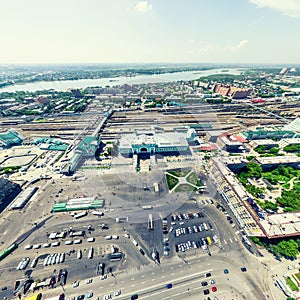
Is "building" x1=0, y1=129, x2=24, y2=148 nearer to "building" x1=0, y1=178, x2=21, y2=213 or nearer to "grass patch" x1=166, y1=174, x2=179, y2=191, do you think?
"building" x1=0, y1=178, x2=21, y2=213

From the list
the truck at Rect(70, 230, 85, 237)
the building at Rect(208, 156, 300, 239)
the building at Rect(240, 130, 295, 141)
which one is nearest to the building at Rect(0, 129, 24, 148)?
the truck at Rect(70, 230, 85, 237)

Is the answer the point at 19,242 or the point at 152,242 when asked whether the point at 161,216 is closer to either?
the point at 152,242

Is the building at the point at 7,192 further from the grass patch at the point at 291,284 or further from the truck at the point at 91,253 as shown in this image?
the grass patch at the point at 291,284

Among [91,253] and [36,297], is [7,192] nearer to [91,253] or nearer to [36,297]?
[36,297]

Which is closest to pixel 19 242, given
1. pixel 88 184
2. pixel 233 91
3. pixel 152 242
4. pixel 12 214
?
pixel 12 214

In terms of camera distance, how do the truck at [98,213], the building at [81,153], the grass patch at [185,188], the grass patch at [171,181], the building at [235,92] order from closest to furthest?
1. the truck at [98,213]
2. the grass patch at [185,188]
3. the grass patch at [171,181]
4. the building at [81,153]
5. the building at [235,92]

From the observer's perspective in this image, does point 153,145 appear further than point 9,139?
No

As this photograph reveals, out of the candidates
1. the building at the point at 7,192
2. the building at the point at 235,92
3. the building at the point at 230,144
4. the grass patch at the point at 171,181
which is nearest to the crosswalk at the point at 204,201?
the grass patch at the point at 171,181

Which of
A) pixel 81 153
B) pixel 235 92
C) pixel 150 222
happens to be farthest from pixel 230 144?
pixel 235 92
